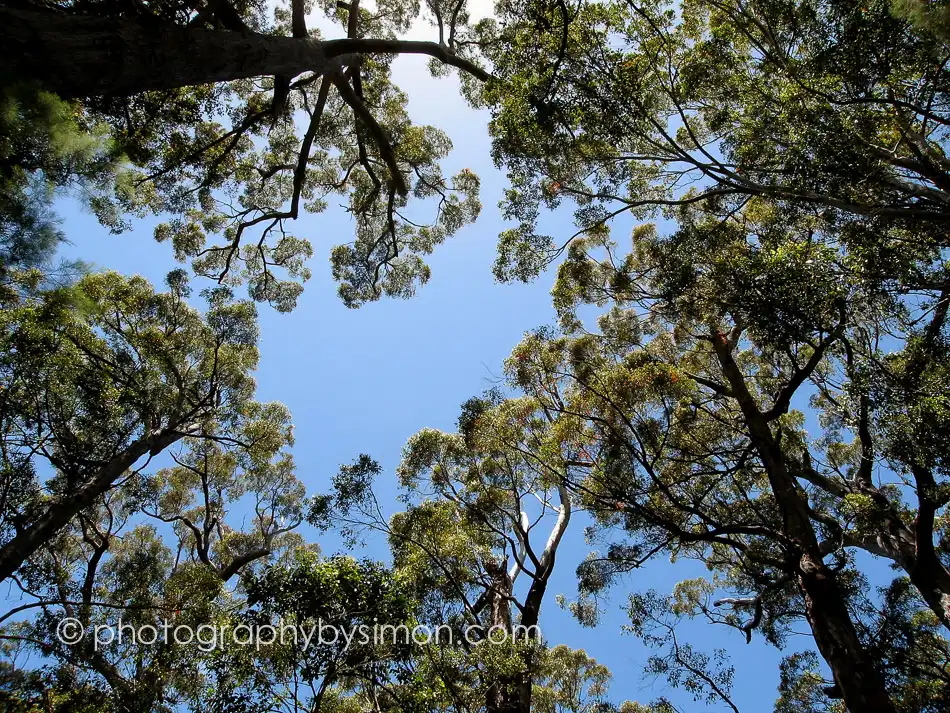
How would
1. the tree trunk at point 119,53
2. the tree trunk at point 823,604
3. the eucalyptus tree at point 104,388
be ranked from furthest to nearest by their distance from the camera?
the eucalyptus tree at point 104,388 < the tree trunk at point 823,604 < the tree trunk at point 119,53

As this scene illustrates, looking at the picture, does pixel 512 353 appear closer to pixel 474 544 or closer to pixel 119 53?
pixel 474 544

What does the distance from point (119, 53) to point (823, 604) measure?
928 centimetres

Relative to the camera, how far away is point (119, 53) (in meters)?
4.71

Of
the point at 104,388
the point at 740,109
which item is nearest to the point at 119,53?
the point at 104,388

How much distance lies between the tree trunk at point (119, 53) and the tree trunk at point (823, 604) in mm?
8714

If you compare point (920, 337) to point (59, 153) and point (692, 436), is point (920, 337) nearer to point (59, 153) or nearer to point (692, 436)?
point (692, 436)

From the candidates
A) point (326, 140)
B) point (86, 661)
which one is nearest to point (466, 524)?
point (86, 661)

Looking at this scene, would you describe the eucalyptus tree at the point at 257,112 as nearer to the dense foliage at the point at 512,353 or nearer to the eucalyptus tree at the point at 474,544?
the dense foliage at the point at 512,353

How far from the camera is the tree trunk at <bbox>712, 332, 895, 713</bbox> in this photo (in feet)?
17.0

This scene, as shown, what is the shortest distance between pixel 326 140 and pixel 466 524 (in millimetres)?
10105

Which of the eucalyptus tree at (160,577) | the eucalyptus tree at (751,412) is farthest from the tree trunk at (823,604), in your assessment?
the eucalyptus tree at (160,577)

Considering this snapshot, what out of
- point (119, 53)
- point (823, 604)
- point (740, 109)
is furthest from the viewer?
point (740, 109)

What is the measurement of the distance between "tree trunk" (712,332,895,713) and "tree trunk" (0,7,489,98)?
8714 mm

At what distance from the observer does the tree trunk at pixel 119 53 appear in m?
4.16
